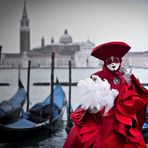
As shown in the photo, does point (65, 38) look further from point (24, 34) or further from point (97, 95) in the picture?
point (97, 95)

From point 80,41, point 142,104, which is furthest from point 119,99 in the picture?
point 80,41

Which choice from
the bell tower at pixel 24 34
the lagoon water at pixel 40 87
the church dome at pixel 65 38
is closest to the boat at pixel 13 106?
the lagoon water at pixel 40 87

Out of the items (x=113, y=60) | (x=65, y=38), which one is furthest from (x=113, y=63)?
(x=65, y=38)

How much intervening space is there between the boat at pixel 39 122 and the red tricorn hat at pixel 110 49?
2759 mm

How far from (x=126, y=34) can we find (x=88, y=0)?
708 mm

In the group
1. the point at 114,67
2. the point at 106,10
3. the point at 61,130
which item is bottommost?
the point at 61,130

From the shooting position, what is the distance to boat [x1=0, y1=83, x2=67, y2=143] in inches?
195

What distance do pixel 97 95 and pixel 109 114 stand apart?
141 millimetres

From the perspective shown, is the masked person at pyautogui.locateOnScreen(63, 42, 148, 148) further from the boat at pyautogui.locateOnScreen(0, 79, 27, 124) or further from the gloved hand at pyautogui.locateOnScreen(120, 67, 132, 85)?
the boat at pyautogui.locateOnScreen(0, 79, 27, 124)

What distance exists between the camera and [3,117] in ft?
16.8

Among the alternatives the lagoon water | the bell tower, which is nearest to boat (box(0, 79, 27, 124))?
the lagoon water

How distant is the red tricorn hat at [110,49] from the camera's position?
2.37 meters

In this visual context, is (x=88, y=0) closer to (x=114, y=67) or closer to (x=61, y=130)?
(x=61, y=130)

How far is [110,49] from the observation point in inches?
94.5
